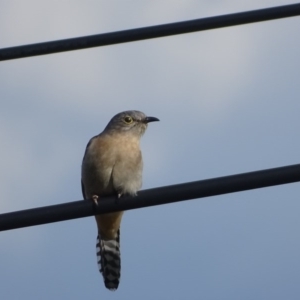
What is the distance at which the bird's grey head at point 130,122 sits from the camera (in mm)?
11219

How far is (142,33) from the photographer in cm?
697

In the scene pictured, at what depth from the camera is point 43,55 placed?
6953mm

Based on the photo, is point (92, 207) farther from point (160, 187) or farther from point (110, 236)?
point (110, 236)

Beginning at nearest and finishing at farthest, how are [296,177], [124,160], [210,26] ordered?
1. [296,177]
2. [210,26]
3. [124,160]

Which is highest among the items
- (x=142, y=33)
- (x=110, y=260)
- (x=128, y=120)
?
(x=128, y=120)

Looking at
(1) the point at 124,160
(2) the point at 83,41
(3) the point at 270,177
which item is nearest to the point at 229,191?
(3) the point at 270,177

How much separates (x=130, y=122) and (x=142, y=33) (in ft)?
14.8

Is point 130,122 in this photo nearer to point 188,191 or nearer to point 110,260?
point 110,260

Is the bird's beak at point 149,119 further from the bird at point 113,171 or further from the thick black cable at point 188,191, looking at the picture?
the thick black cable at point 188,191

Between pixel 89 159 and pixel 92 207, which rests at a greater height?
pixel 89 159

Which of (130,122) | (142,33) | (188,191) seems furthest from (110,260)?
(188,191)

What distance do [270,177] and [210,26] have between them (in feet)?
4.21

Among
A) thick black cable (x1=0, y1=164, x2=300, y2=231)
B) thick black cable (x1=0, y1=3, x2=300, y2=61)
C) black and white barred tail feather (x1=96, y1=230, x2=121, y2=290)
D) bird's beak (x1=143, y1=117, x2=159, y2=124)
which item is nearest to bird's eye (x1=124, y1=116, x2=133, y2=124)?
bird's beak (x1=143, y1=117, x2=159, y2=124)

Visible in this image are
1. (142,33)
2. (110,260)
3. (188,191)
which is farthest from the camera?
(110,260)
